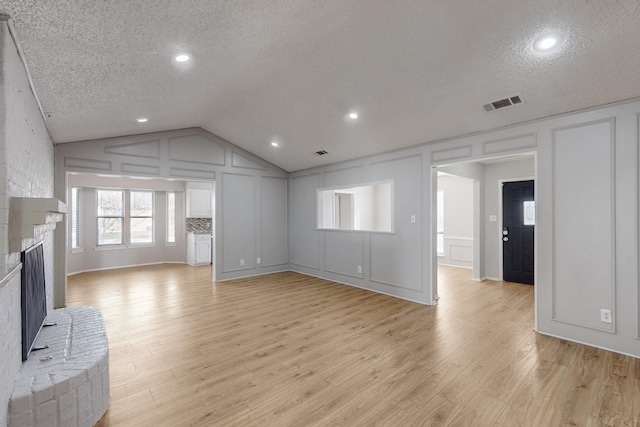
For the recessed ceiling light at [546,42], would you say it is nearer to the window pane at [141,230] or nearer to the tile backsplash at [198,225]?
the tile backsplash at [198,225]

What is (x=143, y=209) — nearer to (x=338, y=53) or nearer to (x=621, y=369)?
(x=338, y=53)

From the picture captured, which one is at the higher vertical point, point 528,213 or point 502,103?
point 502,103

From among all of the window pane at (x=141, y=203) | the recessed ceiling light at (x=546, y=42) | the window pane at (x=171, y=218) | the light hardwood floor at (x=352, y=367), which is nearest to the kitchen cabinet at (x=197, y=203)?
the window pane at (x=171, y=218)

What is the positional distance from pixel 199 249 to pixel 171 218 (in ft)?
4.40

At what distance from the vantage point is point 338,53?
2.95 metres

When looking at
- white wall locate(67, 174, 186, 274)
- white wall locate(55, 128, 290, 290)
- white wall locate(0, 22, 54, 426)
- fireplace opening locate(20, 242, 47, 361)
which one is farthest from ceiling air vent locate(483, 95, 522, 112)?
white wall locate(67, 174, 186, 274)

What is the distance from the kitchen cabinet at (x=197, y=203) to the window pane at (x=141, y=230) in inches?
45.8

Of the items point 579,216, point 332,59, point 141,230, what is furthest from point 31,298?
point 141,230

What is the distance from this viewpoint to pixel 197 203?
8391 millimetres

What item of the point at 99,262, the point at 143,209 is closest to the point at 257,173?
the point at 143,209

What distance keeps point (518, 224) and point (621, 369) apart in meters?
3.93

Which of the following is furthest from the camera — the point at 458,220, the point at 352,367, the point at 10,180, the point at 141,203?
the point at 141,203

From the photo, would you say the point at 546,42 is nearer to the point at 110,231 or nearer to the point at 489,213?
the point at 489,213

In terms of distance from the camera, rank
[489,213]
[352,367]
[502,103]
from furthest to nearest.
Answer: [489,213] < [502,103] < [352,367]
